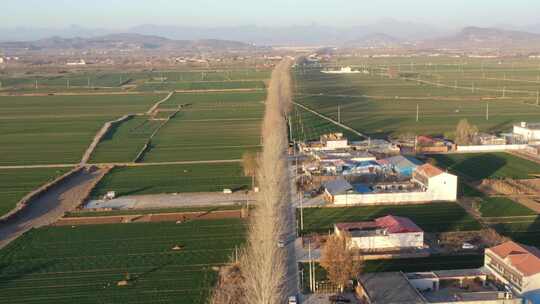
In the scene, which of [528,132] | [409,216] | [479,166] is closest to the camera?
[409,216]

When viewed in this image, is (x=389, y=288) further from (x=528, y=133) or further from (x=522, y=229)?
(x=528, y=133)

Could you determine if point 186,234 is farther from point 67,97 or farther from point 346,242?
point 67,97

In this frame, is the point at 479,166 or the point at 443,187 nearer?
the point at 443,187

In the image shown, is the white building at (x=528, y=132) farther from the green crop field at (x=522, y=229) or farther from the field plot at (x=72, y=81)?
the field plot at (x=72, y=81)

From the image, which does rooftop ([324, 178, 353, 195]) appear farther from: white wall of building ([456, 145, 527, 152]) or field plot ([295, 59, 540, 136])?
field plot ([295, 59, 540, 136])

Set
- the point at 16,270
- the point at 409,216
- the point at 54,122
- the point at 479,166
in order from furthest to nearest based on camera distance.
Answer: the point at 54,122, the point at 479,166, the point at 409,216, the point at 16,270

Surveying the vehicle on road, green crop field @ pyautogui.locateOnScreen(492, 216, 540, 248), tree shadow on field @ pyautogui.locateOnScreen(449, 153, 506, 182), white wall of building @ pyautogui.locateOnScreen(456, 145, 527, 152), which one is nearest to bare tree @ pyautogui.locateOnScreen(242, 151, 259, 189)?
tree shadow on field @ pyautogui.locateOnScreen(449, 153, 506, 182)

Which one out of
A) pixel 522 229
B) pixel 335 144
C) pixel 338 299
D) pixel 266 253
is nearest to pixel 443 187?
pixel 522 229

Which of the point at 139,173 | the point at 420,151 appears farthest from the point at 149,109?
the point at 420,151

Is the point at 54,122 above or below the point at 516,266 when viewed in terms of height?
above
